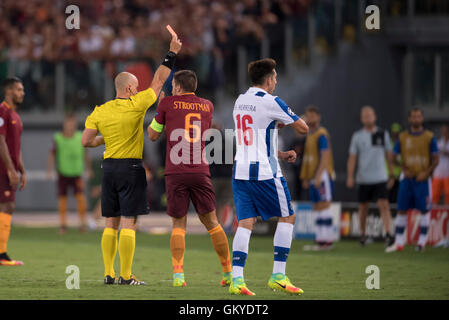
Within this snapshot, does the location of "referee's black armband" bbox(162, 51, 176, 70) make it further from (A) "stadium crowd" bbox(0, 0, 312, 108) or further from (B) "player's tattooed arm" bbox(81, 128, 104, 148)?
(A) "stadium crowd" bbox(0, 0, 312, 108)

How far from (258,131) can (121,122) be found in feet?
5.31

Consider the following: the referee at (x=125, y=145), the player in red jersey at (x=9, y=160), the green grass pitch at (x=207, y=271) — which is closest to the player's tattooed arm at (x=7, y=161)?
the player in red jersey at (x=9, y=160)

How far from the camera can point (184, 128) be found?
9.48 m

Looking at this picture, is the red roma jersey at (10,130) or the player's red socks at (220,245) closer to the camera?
the player's red socks at (220,245)

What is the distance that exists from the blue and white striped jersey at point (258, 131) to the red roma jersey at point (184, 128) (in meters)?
0.66

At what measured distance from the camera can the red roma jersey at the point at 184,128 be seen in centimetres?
946

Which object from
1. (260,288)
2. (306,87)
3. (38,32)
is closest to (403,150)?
(260,288)

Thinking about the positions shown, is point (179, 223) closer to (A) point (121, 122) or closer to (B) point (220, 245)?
(B) point (220, 245)

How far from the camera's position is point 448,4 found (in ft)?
86.4

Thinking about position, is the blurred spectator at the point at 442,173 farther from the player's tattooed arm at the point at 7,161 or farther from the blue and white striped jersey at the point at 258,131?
the blue and white striped jersey at the point at 258,131

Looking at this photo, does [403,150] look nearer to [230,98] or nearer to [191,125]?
[191,125]

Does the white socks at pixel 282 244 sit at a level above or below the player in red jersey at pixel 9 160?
below

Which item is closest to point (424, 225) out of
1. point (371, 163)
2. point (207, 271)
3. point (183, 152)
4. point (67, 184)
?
point (371, 163)

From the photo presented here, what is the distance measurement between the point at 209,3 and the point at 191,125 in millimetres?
15693
